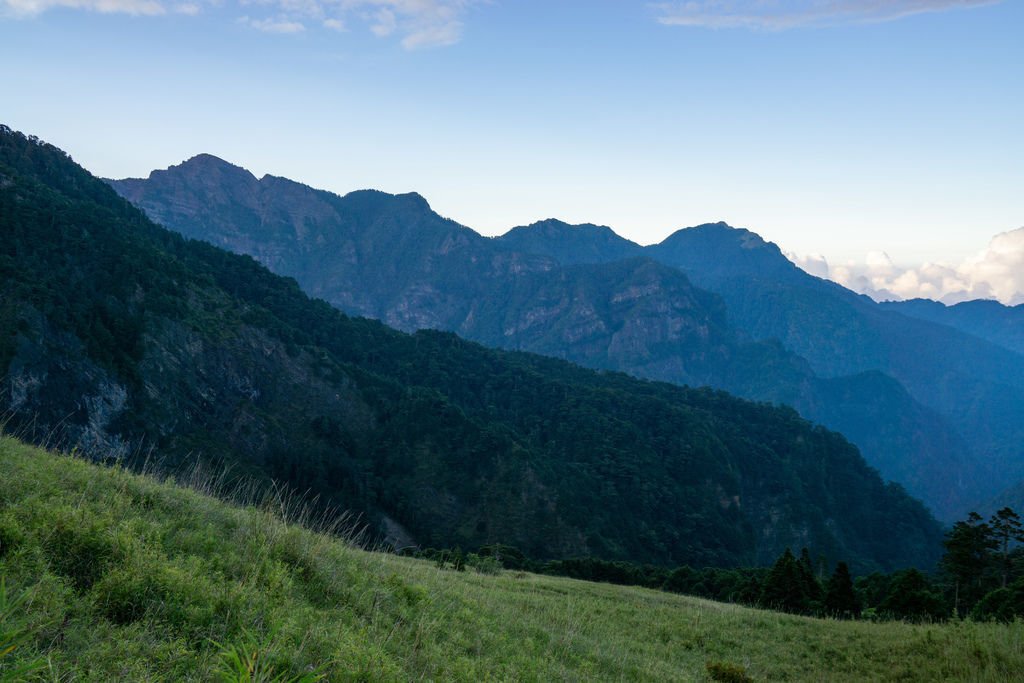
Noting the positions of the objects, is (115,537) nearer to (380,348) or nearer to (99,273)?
(99,273)

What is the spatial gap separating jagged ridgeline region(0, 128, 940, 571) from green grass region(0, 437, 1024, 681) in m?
78.3

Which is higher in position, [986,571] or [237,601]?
[237,601]

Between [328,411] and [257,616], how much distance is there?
139273 millimetres

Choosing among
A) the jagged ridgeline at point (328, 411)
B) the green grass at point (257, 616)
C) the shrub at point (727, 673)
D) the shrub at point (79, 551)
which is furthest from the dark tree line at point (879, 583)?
the jagged ridgeline at point (328, 411)

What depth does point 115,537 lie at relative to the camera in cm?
745

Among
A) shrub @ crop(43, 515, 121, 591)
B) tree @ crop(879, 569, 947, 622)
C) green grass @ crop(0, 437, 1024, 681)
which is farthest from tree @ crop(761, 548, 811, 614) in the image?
shrub @ crop(43, 515, 121, 591)

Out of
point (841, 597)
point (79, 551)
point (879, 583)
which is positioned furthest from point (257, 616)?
point (879, 583)

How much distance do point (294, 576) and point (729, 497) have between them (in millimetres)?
191147

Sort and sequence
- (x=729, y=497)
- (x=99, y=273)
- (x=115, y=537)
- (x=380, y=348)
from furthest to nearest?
1. (x=380, y=348)
2. (x=729, y=497)
3. (x=99, y=273)
4. (x=115, y=537)

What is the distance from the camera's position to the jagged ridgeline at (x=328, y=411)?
97.9 metres

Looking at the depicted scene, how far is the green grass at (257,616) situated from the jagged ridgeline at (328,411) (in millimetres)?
78330

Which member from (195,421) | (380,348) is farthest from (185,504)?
(380,348)

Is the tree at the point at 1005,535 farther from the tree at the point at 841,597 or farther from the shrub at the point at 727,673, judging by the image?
the shrub at the point at 727,673

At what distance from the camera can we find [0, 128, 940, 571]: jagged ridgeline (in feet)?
321
